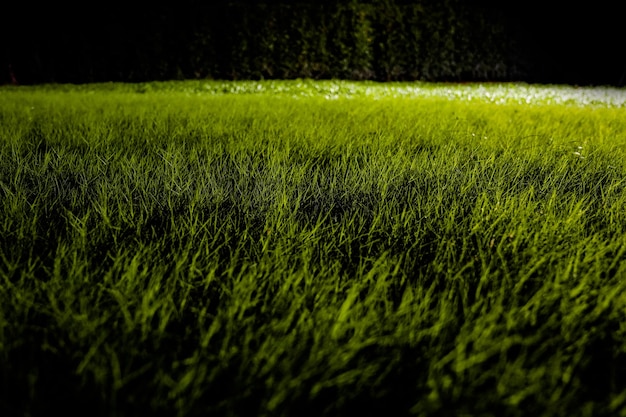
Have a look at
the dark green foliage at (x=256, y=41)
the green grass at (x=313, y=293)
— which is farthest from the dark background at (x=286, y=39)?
the green grass at (x=313, y=293)

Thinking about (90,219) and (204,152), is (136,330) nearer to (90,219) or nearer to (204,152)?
(90,219)

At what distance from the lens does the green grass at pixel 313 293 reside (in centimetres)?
93

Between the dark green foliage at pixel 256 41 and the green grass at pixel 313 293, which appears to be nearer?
the green grass at pixel 313 293

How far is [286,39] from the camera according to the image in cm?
1259

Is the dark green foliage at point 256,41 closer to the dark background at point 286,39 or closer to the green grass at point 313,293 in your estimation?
the dark background at point 286,39

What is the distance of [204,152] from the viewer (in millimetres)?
3137

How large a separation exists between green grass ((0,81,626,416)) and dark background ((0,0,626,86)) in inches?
407

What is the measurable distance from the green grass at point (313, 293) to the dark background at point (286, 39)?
1035cm

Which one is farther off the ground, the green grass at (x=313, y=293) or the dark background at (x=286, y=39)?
the dark background at (x=286, y=39)

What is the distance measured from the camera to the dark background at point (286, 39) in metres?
12.1

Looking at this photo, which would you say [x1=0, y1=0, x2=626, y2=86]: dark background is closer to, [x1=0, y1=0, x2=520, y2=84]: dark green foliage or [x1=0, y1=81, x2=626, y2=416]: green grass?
[x1=0, y1=0, x2=520, y2=84]: dark green foliage

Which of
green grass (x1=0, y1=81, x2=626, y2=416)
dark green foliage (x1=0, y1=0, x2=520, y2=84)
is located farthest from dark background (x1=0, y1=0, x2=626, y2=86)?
green grass (x1=0, y1=81, x2=626, y2=416)

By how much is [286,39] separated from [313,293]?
40.7 feet

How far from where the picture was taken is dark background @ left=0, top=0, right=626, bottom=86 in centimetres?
1208
